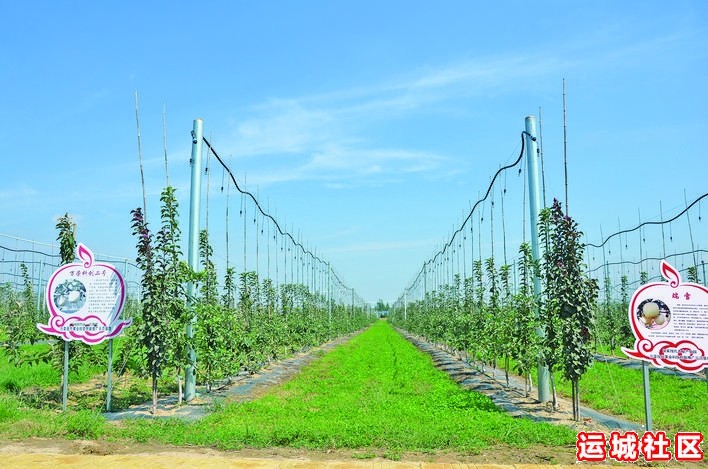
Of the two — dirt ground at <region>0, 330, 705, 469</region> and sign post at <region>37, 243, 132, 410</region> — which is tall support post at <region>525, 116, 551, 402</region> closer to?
dirt ground at <region>0, 330, 705, 469</region>

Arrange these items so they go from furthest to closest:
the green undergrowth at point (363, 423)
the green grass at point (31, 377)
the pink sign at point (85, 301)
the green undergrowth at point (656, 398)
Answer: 1. the green grass at point (31, 377)
2. the pink sign at point (85, 301)
3. the green undergrowth at point (656, 398)
4. the green undergrowth at point (363, 423)

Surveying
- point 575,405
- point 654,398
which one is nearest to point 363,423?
point 575,405

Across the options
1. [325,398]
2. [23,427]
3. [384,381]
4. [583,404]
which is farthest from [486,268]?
[23,427]

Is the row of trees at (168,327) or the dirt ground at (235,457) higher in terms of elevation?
the row of trees at (168,327)

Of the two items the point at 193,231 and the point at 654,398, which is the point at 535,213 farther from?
the point at 193,231

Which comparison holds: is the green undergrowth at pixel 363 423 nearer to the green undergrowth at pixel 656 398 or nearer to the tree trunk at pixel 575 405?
the tree trunk at pixel 575 405

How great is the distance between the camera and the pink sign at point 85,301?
1142 centimetres

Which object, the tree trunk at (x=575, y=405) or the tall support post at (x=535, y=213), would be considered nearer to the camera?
the tree trunk at (x=575, y=405)

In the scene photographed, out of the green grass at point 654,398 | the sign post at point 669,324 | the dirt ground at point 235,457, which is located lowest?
the green grass at point 654,398

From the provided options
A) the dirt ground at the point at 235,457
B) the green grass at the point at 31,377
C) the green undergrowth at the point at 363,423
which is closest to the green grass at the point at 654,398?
the dirt ground at the point at 235,457

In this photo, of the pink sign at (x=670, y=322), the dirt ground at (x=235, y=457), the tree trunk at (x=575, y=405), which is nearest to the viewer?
the dirt ground at (x=235, y=457)

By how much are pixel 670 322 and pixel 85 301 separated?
10149 millimetres

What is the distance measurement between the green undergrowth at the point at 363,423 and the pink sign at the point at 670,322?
1.74 meters

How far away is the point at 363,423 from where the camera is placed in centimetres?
959
